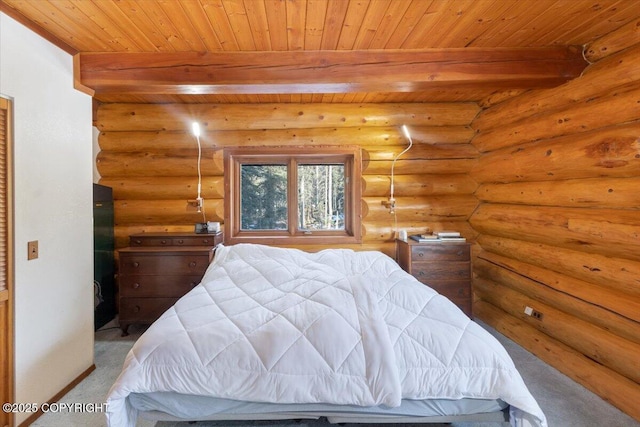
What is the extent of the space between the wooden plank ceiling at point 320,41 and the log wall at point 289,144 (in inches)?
35.2

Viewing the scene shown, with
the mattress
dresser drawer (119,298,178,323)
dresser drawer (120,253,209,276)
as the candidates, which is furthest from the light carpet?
dresser drawer (120,253,209,276)

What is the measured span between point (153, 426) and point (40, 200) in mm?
1685

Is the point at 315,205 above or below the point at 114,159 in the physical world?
below

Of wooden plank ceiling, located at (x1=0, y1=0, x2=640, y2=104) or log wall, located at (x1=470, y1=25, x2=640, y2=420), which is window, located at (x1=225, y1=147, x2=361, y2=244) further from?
log wall, located at (x1=470, y1=25, x2=640, y2=420)

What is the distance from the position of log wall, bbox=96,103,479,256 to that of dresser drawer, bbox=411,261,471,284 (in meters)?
0.50

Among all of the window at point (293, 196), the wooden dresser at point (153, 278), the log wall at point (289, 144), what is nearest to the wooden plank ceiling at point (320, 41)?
the log wall at point (289, 144)

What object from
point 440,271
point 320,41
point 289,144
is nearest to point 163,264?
point 289,144

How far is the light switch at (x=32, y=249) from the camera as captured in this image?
1779mm

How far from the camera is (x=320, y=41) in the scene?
6.72ft

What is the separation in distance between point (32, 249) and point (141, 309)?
46.5 inches

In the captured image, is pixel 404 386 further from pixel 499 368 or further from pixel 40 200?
pixel 40 200

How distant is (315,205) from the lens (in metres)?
3.49

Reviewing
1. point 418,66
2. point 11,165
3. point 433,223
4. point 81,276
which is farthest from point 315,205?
point 11,165

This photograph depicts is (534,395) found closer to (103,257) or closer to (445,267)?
(445,267)
